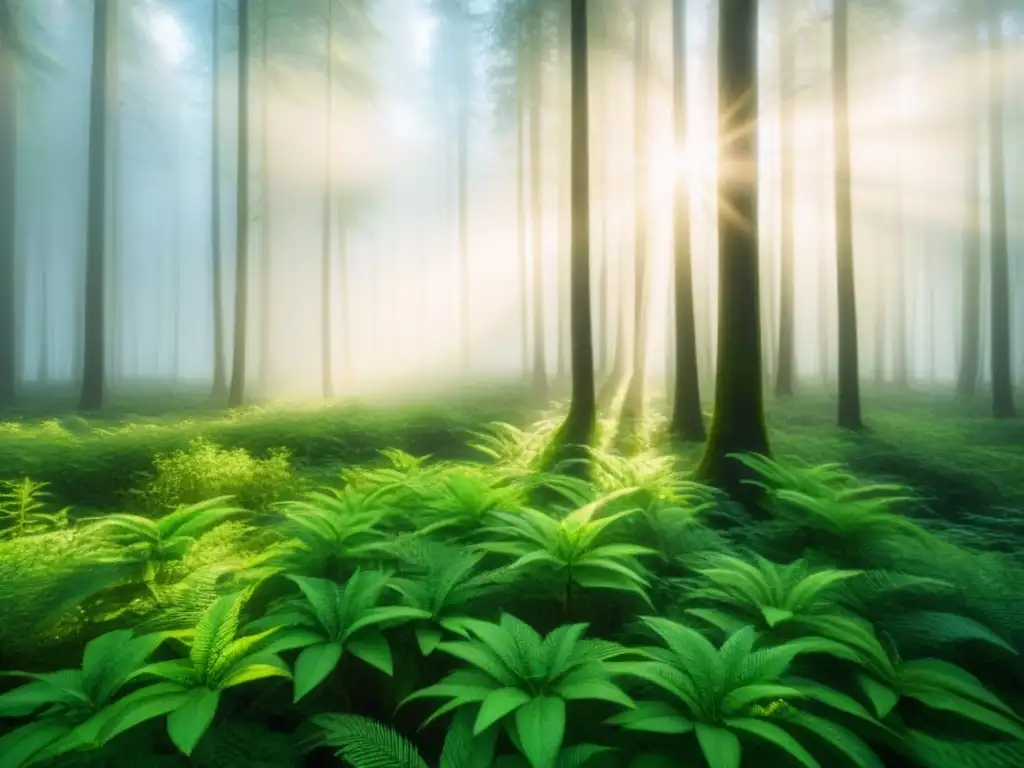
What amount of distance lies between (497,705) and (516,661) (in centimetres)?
39

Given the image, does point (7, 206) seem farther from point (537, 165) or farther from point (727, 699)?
point (727, 699)

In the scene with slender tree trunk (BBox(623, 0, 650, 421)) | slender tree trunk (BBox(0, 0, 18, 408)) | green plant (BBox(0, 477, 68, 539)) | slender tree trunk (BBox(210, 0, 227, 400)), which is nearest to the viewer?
green plant (BBox(0, 477, 68, 539))

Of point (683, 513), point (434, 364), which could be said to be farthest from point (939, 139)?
point (434, 364)

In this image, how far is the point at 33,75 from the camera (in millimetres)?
23734

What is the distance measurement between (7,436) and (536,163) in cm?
1930

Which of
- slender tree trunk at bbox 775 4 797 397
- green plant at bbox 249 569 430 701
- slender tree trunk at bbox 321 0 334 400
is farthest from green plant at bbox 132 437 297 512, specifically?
slender tree trunk at bbox 775 4 797 397

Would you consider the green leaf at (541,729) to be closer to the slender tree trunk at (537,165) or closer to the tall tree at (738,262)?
the tall tree at (738,262)

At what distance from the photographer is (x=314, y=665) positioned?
297 centimetres

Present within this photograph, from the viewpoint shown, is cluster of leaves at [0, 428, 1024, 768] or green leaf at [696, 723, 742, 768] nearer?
green leaf at [696, 723, 742, 768]

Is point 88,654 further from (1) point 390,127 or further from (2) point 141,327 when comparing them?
(2) point 141,327

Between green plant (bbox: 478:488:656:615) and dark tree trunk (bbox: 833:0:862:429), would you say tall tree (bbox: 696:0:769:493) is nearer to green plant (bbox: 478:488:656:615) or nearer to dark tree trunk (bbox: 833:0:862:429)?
green plant (bbox: 478:488:656:615)

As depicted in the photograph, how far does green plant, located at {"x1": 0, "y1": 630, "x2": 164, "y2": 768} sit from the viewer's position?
245 cm

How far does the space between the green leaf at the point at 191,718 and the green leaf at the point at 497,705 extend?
3.82 feet

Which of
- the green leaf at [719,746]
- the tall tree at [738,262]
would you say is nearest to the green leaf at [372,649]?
the green leaf at [719,746]
